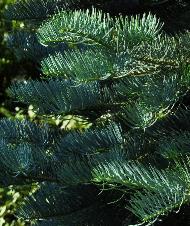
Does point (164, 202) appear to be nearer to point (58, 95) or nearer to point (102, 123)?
point (58, 95)

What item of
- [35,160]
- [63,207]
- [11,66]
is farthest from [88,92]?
[11,66]

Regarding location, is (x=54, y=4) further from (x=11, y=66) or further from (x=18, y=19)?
(x=11, y=66)

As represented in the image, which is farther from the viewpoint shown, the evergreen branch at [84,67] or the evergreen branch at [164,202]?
the evergreen branch at [84,67]

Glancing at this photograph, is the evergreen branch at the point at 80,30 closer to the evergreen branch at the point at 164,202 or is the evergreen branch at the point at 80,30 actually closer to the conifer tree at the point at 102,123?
the conifer tree at the point at 102,123

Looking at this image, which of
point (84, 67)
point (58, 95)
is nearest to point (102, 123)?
point (58, 95)

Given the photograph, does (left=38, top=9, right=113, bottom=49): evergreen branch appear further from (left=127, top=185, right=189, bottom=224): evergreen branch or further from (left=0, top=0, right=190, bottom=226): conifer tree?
(left=127, top=185, right=189, bottom=224): evergreen branch

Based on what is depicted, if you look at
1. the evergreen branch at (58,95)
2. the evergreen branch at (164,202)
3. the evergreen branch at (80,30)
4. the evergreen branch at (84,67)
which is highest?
the evergreen branch at (80,30)

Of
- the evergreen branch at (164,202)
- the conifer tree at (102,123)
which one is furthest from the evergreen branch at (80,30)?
the evergreen branch at (164,202)

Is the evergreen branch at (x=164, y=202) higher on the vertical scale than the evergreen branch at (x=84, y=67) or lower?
lower

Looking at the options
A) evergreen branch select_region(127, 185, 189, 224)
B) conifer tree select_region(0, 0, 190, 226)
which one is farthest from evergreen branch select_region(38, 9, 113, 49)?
evergreen branch select_region(127, 185, 189, 224)
